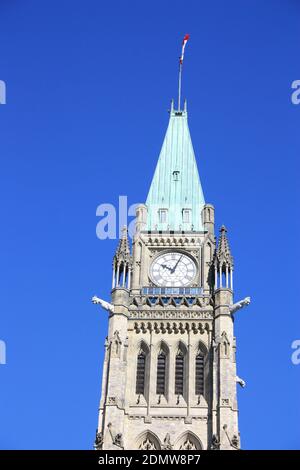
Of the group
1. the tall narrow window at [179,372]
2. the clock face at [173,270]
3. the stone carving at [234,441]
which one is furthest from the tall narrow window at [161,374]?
the stone carving at [234,441]

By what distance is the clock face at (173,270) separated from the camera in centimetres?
6862

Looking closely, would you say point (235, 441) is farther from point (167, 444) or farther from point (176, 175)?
point (176, 175)

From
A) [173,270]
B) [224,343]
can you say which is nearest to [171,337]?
[224,343]

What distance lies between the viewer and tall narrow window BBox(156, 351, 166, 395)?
210 ft

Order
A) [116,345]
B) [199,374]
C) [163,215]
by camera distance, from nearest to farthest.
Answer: [116,345] < [199,374] < [163,215]

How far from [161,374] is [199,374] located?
2.59m

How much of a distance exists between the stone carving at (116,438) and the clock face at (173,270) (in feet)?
40.9

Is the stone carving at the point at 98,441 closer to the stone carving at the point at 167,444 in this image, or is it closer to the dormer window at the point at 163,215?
the stone carving at the point at 167,444

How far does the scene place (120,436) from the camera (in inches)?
2351

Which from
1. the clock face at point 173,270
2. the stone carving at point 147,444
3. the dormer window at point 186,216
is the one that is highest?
the dormer window at point 186,216

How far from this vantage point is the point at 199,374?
64438 millimetres
